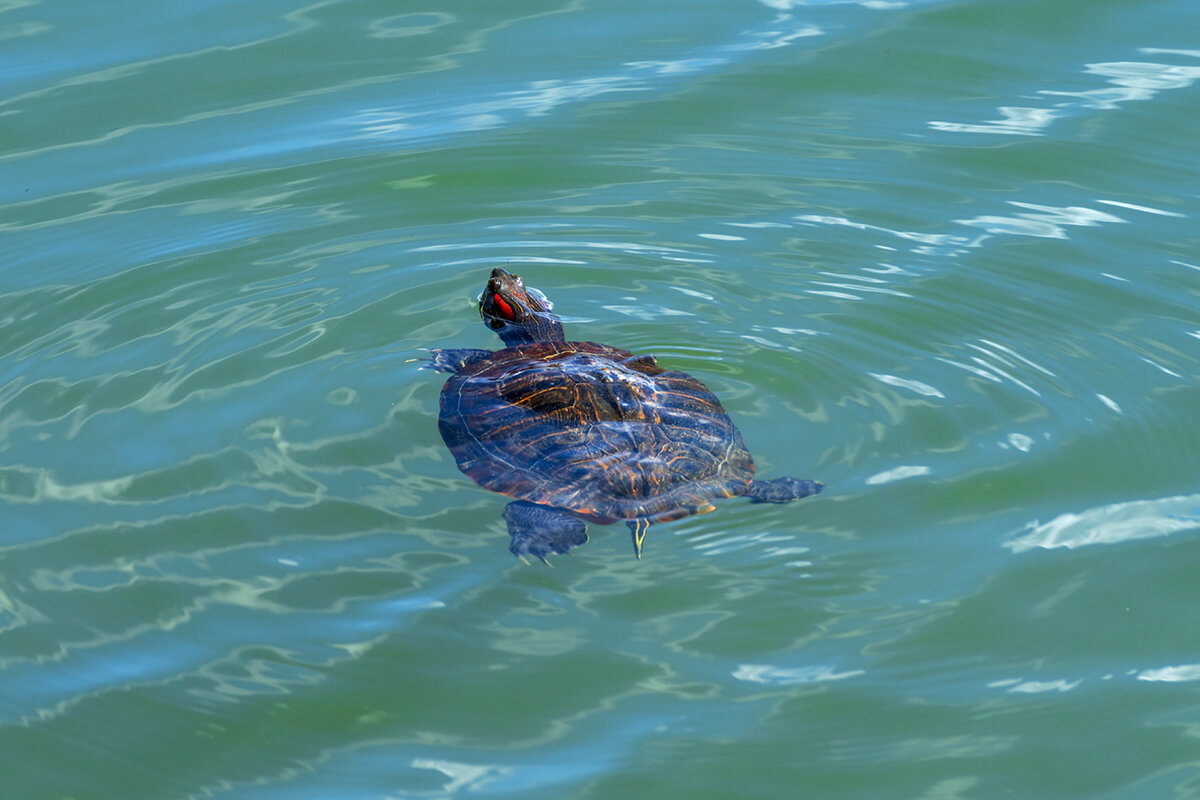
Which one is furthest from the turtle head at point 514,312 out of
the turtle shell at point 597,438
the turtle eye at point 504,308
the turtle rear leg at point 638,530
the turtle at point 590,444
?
the turtle rear leg at point 638,530

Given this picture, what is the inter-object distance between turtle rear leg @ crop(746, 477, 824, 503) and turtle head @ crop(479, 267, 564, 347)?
142 cm

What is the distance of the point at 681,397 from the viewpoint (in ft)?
13.4

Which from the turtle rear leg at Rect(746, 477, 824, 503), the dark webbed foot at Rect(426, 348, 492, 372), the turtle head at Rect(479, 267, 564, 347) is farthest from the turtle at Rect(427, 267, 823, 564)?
the turtle head at Rect(479, 267, 564, 347)

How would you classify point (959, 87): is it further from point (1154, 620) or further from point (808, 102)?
point (1154, 620)

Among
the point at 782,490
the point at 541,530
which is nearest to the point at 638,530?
the point at 541,530

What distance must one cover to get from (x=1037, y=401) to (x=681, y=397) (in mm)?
1305

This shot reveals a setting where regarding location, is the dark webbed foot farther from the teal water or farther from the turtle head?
the turtle head

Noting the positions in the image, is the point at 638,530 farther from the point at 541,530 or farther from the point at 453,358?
the point at 453,358

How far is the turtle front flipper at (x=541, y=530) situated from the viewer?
11.4 ft

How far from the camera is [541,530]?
352 centimetres

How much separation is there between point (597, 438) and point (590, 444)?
3cm

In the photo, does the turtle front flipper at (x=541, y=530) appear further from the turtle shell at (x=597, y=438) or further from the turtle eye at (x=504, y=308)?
the turtle eye at (x=504, y=308)

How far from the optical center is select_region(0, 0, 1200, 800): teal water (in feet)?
10.2

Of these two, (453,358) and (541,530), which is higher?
(453,358)
